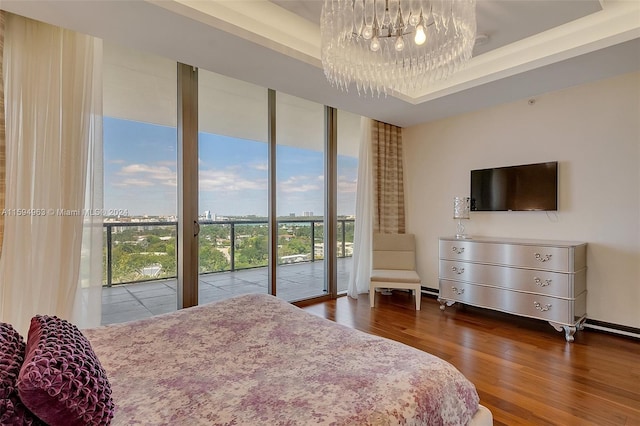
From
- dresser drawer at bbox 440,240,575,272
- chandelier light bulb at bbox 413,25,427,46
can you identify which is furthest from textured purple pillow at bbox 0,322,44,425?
dresser drawer at bbox 440,240,575,272

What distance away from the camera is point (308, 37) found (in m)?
2.96

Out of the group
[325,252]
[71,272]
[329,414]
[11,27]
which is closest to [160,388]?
[329,414]

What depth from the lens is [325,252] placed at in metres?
4.42

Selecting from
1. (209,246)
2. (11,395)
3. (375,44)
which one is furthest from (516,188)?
(11,395)

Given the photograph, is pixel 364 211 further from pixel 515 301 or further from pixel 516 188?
pixel 515 301

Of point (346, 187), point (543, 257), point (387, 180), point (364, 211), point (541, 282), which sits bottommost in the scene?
point (541, 282)

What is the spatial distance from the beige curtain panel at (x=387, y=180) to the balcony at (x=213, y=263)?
1.73 ft

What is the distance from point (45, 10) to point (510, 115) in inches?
175

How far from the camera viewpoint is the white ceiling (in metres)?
2.13

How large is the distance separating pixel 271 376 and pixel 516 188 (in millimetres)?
3611

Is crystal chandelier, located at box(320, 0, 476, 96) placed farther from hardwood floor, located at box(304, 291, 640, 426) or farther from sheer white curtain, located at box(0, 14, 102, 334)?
hardwood floor, located at box(304, 291, 640, 426)

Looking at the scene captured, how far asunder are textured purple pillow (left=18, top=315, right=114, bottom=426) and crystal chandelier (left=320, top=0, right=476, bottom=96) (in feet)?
6.73

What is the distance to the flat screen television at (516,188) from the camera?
3416 millimetres

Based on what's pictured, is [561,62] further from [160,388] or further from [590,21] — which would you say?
[160,388]
